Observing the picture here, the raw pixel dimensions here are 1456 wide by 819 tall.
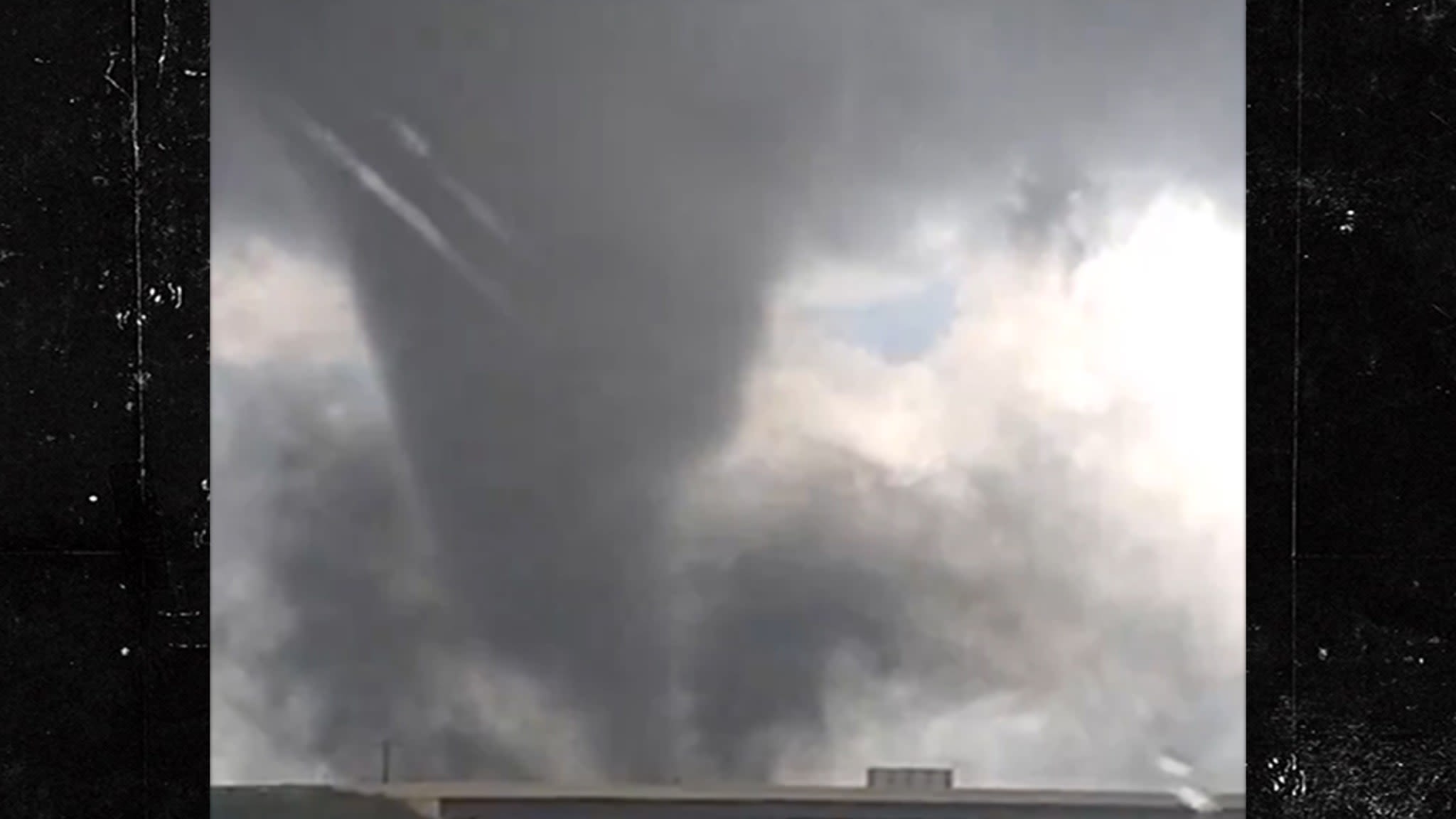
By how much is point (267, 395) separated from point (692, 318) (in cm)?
43

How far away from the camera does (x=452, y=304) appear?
1.35m

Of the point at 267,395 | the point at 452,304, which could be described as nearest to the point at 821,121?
the point at 452,304
